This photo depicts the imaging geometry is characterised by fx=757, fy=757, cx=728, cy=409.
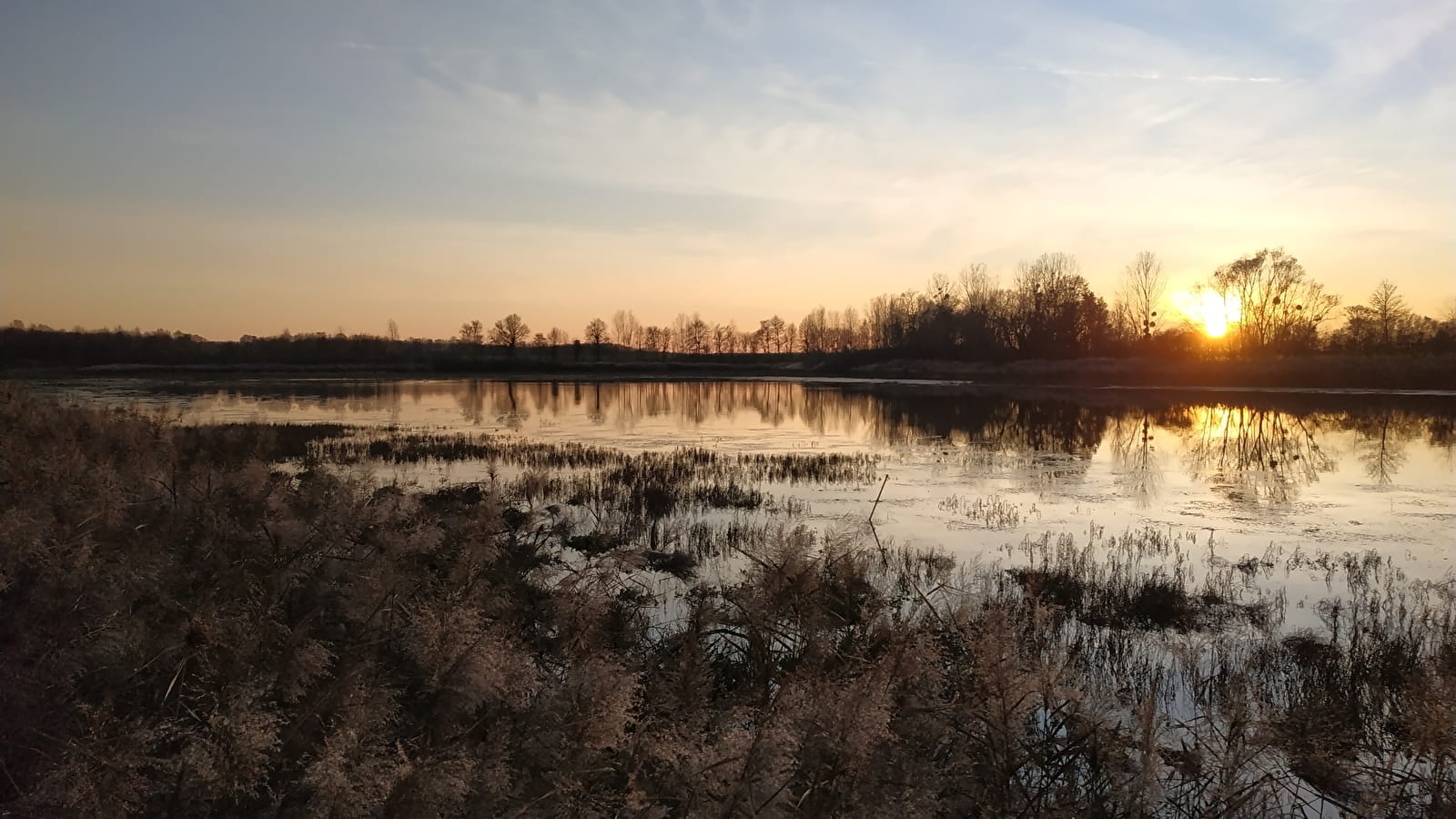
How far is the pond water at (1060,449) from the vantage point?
12.4 meters

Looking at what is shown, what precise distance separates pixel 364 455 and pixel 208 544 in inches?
592

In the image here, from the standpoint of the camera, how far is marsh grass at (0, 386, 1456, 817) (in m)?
3.05

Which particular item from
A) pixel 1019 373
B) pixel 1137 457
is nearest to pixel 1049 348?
pixel 1019 373

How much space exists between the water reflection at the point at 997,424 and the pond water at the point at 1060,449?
0.43 ft

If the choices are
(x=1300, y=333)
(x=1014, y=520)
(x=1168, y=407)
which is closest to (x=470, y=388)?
(x=1168, y=407)

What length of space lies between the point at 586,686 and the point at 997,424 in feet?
93.6

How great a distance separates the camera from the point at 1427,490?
15242mm

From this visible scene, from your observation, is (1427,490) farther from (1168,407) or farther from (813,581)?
(1168,407)

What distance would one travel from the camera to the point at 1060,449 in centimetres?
2233

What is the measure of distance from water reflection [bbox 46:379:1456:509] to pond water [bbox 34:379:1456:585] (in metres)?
0.13

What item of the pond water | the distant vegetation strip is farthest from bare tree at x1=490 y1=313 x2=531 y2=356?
the pond water

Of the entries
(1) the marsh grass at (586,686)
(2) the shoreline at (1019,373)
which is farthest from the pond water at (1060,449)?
(2) the shoreline at (1019,373)

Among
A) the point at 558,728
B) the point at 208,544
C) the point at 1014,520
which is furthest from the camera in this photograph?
the point at 1014,520

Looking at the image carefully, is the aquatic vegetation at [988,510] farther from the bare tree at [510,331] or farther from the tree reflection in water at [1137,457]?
the bare tree at [510,331]
